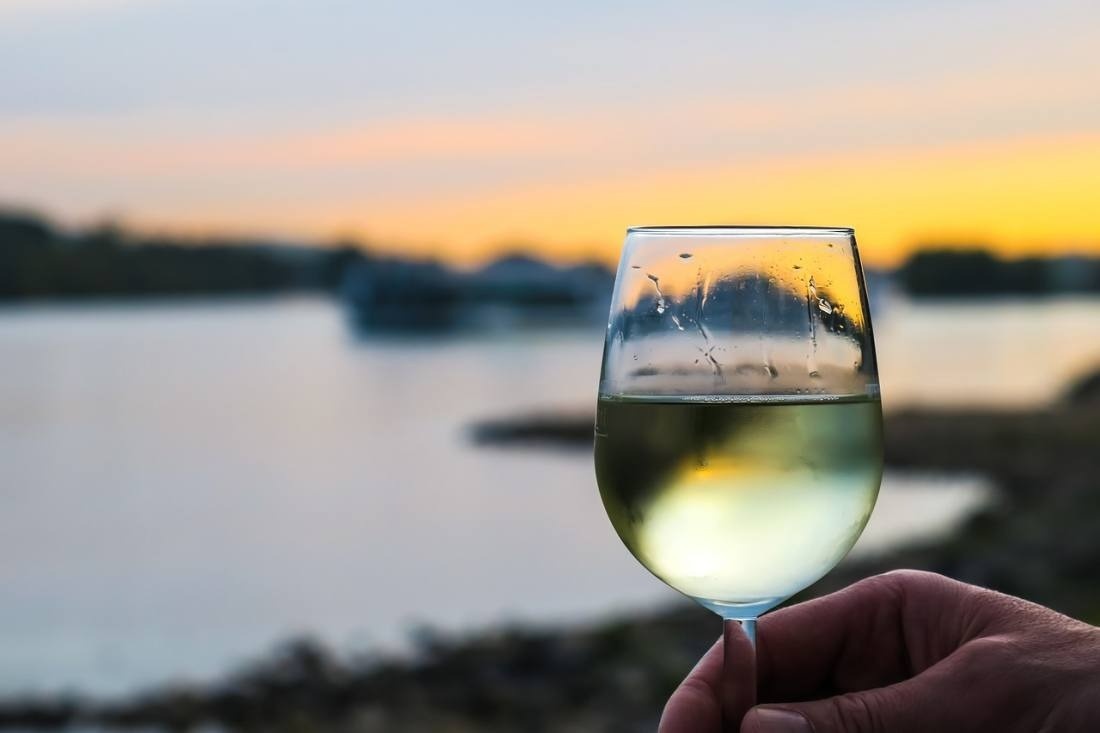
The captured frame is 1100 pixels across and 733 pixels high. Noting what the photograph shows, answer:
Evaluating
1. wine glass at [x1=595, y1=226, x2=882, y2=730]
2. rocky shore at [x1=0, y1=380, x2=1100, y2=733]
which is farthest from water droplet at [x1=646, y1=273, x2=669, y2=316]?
rocky shore at [x1=0, y1=380, x2=1100, y2=733]

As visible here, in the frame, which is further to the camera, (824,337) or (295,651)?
(295,651)

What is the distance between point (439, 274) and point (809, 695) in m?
65.7

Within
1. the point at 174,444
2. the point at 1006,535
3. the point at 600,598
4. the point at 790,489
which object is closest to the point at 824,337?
the point at 790,489

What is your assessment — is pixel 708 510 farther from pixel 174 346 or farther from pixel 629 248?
pixel 174 346

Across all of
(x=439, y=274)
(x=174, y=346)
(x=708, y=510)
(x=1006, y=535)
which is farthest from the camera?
(x=174, y=346)

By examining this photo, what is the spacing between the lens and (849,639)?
1.84m

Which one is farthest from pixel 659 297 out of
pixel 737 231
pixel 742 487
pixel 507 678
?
pixel 507 678

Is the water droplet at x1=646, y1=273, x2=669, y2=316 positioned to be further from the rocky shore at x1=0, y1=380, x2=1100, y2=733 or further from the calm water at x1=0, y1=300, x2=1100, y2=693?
the calm water at x1=0, y1=300, x2=1100, y2=693

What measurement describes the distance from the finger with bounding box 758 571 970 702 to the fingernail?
390 mm

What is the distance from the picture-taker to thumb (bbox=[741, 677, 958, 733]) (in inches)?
56.2

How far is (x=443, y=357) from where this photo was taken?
69.7m

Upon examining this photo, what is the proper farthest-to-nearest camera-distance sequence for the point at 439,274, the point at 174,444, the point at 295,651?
the point at 439,274
the point at 174,444
the point at 295,651

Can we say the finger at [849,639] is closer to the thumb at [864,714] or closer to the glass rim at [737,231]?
the thumb at [864,714]

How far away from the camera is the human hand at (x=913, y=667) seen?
4.86 feet
